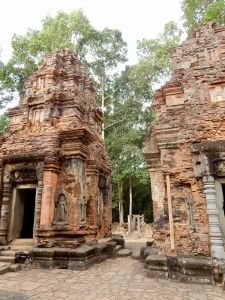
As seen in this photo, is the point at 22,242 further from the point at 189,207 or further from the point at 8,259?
the point at 189,207

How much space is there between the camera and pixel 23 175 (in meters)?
8.54

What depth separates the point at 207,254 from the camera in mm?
5895

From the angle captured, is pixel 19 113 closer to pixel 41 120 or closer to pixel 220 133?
pixel 41 120

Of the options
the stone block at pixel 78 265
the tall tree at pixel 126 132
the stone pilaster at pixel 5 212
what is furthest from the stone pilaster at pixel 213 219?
the tall tree at pixel 126 132

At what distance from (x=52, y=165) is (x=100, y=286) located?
4.28 metres

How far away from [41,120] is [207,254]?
7569mm

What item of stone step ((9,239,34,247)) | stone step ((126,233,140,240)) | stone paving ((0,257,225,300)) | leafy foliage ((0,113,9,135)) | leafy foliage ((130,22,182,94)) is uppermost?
leafy foliage ((130,22,182,94))

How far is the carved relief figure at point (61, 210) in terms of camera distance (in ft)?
25.4

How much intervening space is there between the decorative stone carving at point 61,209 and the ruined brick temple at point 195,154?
3.02m

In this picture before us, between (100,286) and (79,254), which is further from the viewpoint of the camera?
(79,254)

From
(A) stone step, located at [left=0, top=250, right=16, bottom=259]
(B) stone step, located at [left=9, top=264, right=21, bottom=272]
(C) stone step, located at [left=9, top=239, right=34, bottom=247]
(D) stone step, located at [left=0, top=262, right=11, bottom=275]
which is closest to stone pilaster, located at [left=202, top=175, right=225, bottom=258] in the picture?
(B) stone step, located at [left=9, top=264, right=21, bottom=272]

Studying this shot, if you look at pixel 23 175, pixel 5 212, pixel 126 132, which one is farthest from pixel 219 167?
pixel 126 132

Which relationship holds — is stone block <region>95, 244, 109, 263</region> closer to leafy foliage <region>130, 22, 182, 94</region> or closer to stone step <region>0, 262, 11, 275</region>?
stone step <region>0, 262, 11, 275</region>

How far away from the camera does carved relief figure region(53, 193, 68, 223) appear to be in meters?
7.73
